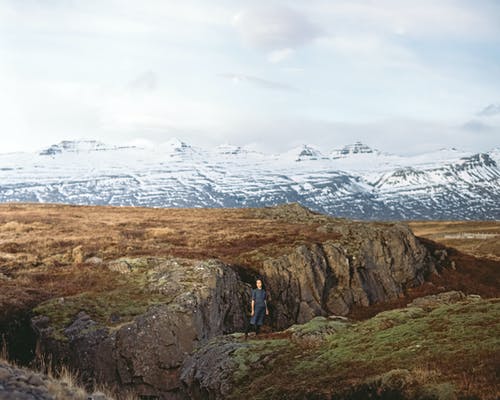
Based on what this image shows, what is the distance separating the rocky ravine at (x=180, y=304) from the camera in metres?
27.8

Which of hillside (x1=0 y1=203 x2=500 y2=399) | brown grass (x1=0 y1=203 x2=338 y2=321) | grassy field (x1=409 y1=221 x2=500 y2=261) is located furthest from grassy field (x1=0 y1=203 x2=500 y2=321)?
grassy field (x1=409 y1=221 x2=500 y2=261)

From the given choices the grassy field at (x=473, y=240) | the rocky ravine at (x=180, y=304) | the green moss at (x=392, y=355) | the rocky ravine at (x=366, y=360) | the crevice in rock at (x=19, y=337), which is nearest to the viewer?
the rocky ravine at (x=366, y=360)

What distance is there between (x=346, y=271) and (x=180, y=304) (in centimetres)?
2257

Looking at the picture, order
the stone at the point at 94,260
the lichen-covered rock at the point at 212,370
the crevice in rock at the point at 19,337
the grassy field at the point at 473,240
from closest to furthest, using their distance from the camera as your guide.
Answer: the lichen-covered rock at the point at 212,370
the crevice in rock at the point at 19,337
the stone at the point at 94,260
the grassy field at the point at 473,240

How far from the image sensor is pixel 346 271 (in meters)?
49.3

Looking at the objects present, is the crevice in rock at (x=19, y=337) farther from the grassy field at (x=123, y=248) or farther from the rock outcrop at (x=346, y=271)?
the rock outcrop at (x=346, y=271)

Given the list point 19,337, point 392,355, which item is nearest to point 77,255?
point 19,337

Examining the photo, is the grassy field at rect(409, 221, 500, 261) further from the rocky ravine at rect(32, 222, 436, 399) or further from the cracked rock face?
the cracked rock face

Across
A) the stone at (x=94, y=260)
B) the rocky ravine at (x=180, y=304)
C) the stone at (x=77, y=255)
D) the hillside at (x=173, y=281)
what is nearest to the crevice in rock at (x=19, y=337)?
the hillside at (x=173, y=281)

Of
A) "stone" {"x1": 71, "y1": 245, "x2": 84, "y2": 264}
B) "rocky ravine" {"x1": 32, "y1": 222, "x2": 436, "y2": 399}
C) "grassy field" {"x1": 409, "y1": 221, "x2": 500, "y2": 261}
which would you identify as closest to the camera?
"rocky ravine" {"x1": 32, "y1": 222, "x2": 436, "y2": 399}

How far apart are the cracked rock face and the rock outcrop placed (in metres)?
10.8

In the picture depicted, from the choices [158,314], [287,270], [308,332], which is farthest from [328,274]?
[308,332]

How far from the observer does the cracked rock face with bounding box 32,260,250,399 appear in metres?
27.5

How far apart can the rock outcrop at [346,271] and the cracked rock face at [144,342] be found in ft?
35.6
